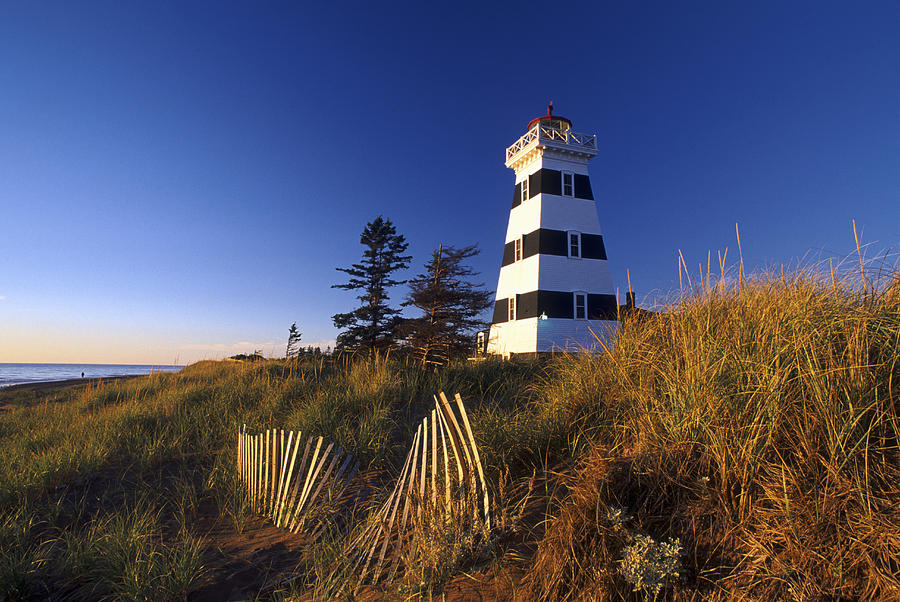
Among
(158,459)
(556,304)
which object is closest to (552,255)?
(556,304)

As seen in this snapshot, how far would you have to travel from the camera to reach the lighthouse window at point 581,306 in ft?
63.3

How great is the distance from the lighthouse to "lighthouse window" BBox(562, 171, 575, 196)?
0.15ft

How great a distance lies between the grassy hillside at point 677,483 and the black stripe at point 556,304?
1380 centimetres

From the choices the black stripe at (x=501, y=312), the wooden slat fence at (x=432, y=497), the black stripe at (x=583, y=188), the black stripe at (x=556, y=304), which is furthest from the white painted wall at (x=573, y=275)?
the wooden slat fence at (x=432, y=497)

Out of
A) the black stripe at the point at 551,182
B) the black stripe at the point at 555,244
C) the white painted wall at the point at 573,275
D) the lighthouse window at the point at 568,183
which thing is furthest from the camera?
the lighthouse window at the point at 568,183

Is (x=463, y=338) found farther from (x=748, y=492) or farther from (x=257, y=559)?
(x=748, y=492)

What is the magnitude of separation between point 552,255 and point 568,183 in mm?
3832

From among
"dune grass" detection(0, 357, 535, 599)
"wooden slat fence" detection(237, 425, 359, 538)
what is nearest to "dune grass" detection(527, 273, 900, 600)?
"wooden slat fence" detection(237, 425, 359, 538)

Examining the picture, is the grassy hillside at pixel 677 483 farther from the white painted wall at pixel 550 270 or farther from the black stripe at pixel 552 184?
the black stripe at pixel 552 184

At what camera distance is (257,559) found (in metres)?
3.93

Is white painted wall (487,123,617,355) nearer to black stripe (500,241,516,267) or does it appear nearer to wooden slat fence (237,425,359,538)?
black stripe (500,241,516,267)

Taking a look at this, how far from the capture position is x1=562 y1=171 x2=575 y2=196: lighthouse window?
20.6 m

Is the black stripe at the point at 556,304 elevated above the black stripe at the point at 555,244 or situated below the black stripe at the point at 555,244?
below

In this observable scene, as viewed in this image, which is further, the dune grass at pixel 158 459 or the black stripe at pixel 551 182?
the black stripe at pixel 551 182
